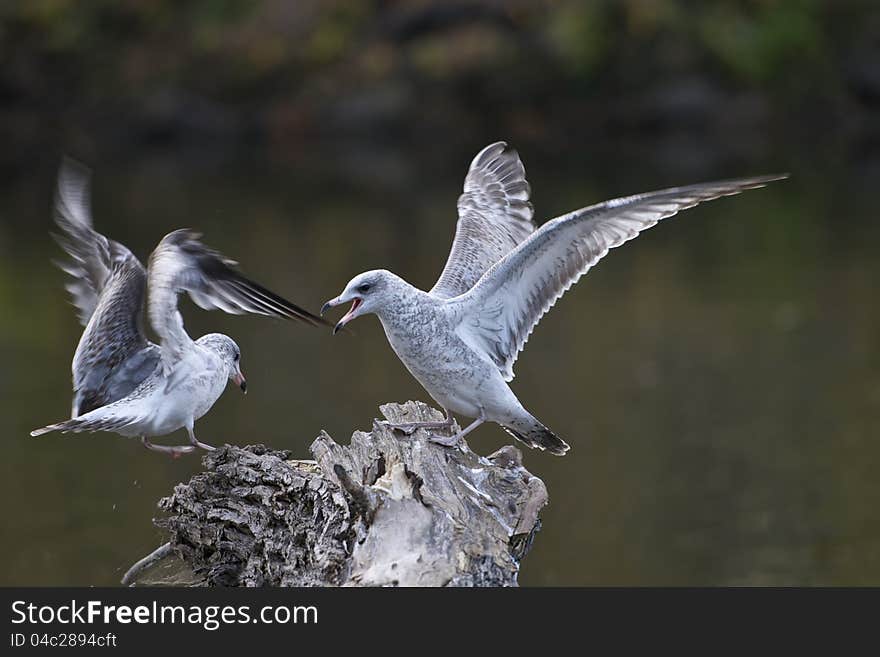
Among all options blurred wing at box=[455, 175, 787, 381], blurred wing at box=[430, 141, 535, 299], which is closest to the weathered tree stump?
blurred wing at box=[455, 175, 787, 381]

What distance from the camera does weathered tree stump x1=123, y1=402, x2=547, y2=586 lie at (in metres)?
6.08

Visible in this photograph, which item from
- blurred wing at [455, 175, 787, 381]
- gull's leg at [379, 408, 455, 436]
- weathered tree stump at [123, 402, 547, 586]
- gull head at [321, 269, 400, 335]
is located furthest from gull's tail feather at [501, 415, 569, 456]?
gull head at [321, 269, 400, 335]

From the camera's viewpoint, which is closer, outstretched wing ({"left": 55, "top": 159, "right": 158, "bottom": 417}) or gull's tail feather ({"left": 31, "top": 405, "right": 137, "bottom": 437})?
gull's tail feather ({"left": 31, "top": 405, "right": 137, "bottom": 437})

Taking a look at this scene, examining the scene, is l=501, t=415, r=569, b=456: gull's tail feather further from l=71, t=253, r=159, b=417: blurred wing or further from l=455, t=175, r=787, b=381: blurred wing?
l=71, t=253, r=159, b=417: blurred wing

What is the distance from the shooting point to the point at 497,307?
8.00 m

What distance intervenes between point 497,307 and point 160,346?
187 centimetres

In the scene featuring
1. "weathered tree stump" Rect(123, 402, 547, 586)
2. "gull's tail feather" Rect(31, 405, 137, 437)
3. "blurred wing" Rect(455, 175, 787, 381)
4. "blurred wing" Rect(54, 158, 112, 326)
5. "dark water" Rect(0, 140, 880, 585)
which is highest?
"dark water" Rect(0, 140, 880, 585)

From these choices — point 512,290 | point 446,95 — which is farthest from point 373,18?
point 512,290

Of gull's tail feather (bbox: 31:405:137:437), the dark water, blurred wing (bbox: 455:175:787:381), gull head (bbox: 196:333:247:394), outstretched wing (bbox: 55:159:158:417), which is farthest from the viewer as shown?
the dark water

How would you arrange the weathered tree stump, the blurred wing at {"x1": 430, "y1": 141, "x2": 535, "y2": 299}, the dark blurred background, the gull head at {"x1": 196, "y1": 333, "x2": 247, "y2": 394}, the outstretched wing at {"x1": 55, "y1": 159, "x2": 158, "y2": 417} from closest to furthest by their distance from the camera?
the weathered tree stump, the outstretched wing at {"x1": 55, "y1": 159, "x2": 158, "y2": 417}, the gull head at {"x1": 196, "y1": 333, "x2": 247, "y2": 394}, the blurred wing at {"x1": 430, "y1": 141, "x2": 535, "y2": 299}, the dark blurred background

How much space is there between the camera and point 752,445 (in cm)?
1967

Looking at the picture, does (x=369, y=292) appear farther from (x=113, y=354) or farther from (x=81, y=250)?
(x=81, y=250)

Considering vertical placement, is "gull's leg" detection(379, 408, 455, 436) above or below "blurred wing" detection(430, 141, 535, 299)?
below

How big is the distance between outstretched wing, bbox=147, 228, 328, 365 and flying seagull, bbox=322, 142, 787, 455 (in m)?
0.44
